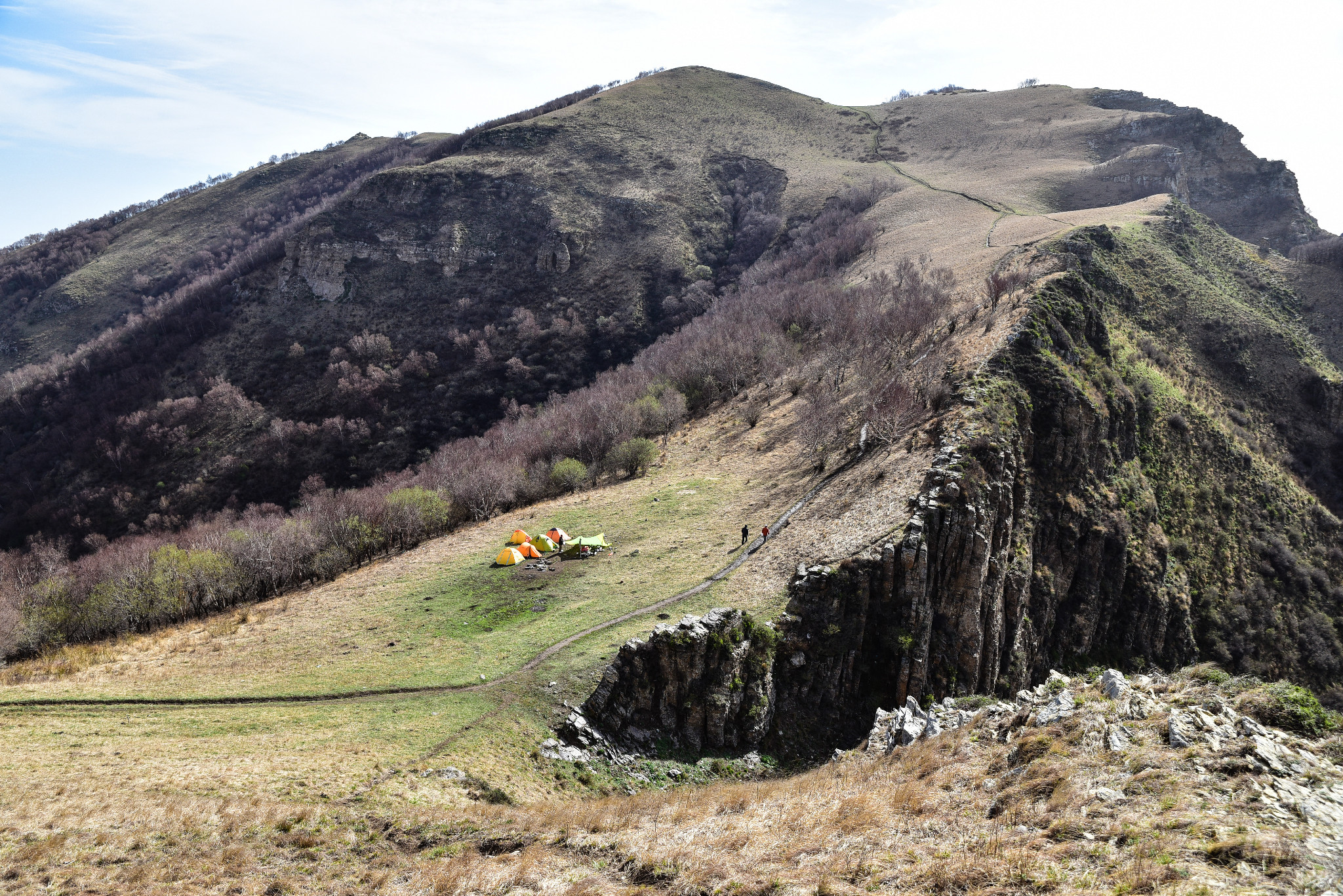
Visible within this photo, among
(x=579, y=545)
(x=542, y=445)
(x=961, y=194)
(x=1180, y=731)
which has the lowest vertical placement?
(x=579, y=545)

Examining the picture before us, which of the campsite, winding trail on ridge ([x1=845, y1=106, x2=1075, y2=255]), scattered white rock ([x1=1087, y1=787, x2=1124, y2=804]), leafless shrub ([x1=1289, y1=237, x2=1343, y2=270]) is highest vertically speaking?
winding trail on ridge ([x1=845, y1=106, x2=1075, y2=255])

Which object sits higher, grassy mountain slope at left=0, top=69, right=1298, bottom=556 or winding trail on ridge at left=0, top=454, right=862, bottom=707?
grassy mountain slope at left=0, top=69, right=1298, bottom=556

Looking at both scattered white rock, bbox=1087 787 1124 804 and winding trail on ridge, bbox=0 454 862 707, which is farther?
winding trail on ridge, bbox=0 454 862 707

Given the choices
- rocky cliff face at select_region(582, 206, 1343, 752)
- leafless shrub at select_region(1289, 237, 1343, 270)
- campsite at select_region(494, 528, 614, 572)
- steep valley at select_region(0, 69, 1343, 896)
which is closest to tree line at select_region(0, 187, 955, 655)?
steep valley at select_region(0, 69, 1343, 896)

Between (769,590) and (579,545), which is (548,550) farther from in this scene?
(769,590)

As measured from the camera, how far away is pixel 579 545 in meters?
41.5

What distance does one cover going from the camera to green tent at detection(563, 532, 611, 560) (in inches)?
1631

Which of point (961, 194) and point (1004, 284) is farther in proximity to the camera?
point (961, 194)

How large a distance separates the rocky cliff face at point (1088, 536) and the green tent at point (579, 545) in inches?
561

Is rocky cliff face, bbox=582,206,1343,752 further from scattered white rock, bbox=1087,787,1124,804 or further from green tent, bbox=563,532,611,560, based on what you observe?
scattered white rock, bbox=1087,787,1124,804

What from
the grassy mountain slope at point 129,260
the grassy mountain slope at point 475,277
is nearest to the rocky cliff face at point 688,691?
the grassy mountain slope at point 475,277

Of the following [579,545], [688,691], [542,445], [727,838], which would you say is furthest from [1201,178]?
[727,838]

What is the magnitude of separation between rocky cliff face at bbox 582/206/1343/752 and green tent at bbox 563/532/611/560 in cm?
1425

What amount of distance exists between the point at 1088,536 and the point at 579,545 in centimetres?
3391
